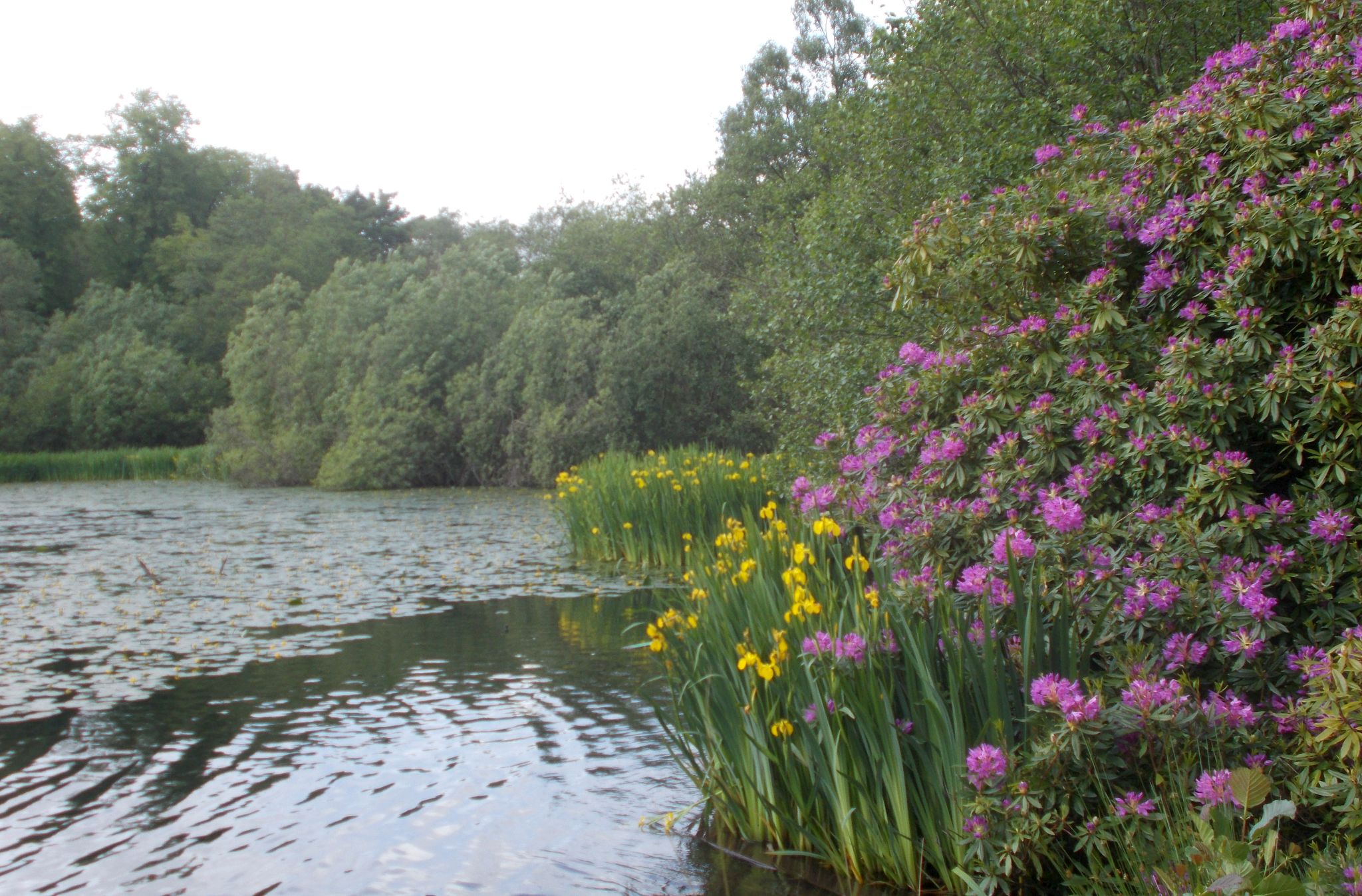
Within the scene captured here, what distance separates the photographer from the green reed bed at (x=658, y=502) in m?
11.8

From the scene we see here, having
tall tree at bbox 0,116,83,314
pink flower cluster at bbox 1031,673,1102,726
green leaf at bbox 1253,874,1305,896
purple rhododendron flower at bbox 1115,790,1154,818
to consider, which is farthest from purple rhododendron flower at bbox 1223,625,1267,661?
tall tree at bbox 0,116,83,314

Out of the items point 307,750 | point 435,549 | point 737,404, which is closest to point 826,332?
point 435,549

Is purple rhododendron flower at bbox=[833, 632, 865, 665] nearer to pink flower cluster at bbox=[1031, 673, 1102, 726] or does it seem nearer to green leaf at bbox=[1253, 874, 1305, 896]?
pink flower cluster at bbox=[1031, 673, 1102, 726]

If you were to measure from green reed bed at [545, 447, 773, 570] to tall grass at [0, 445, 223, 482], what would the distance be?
24958 millimetres

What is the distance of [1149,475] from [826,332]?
7795mm

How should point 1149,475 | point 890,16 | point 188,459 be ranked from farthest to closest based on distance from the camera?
point 188,459 < point 890,16 < point 1149,475

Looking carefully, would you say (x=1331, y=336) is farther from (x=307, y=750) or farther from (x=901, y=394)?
(x=307, y=750)

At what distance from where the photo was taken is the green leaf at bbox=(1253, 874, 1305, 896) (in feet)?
7.05

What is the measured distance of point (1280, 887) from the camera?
2.15 meters

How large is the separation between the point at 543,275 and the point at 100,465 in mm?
16621

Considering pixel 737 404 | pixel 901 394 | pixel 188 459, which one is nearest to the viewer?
pixel 901 394

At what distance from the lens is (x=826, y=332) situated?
11453 millimetres

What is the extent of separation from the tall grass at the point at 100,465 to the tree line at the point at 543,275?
1.85m

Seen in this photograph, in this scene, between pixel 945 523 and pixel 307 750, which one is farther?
pixel 307 750
